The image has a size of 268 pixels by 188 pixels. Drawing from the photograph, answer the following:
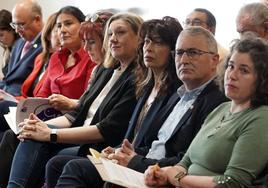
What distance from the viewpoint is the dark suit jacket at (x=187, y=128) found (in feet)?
7.00

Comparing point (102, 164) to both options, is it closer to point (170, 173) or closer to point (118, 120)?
point (170, 173)

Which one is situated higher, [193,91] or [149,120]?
[193,91]

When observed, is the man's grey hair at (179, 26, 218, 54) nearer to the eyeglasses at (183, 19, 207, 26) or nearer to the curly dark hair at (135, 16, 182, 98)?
the curly dark hair at (135, 16, 182, 98)

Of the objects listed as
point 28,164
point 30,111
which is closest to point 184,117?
point 28,164

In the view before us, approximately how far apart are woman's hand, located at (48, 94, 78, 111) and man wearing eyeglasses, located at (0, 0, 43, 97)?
101 cm

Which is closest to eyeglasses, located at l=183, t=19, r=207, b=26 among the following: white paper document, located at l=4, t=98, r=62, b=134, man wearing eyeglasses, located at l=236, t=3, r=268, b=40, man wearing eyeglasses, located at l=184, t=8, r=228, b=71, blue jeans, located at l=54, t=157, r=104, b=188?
man wearing eyeglasses, located at l=184, t=8, r=228, b=71

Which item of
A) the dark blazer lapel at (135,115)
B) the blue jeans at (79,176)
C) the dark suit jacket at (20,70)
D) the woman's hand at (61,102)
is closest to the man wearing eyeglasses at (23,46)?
the dark suit jacket at (20,70)

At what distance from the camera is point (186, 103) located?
2.24 metres

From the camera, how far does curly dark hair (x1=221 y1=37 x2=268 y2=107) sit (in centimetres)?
183

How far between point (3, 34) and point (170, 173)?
10.3 ft

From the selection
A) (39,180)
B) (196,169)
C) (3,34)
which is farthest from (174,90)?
(3,34)

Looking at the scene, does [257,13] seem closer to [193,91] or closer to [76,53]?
[193,91]

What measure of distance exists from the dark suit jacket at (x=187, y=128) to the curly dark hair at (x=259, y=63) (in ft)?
1.01

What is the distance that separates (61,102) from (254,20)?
1.18 metres
